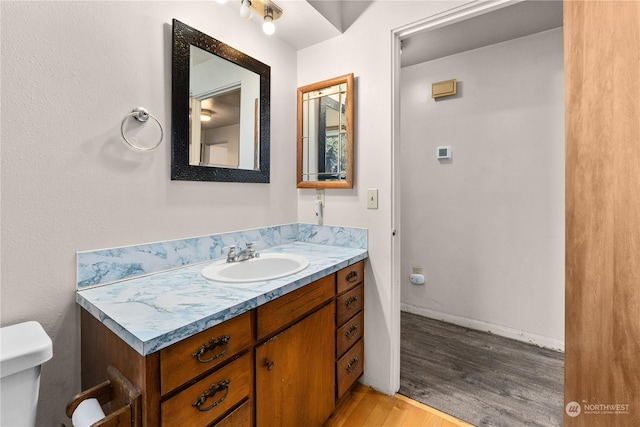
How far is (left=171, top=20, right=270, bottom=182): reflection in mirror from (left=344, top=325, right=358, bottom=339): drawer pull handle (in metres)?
0.97

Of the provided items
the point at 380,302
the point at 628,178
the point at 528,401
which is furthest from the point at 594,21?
the point at 528,401

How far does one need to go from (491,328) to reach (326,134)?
203 cm

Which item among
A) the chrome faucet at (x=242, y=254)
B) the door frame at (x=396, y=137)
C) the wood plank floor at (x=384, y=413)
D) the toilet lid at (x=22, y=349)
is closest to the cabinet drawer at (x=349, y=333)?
the door frame at (x=396, y=137)

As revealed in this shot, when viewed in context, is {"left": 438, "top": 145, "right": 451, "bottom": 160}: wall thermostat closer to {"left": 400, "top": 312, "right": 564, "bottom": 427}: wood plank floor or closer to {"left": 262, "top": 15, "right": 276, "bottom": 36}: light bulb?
{"left": 400, "top": 312, "right": 564, "bottom": 427}: wood plank floor

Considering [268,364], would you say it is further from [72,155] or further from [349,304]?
[72,155]

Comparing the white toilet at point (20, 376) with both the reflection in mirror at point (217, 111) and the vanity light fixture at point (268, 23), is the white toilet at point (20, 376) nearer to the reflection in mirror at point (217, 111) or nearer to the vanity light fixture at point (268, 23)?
the reflection in mirror at point (217, 111)

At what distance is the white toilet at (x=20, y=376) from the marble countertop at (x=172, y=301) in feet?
0.51

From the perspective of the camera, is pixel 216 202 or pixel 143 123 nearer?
pixel 143 123

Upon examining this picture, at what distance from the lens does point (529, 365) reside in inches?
78.2

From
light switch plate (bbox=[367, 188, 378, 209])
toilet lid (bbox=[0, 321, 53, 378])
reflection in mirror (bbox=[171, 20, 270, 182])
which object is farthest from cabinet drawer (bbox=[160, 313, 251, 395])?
light switch plate (bbox=[367, 188, 378, 209])

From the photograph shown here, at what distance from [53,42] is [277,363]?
1.36 m

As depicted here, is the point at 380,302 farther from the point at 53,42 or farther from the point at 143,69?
the point at 53,42

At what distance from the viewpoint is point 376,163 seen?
1.72m

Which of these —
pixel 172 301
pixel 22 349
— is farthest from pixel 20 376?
pixel 172 301
